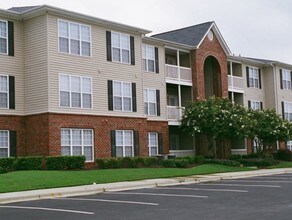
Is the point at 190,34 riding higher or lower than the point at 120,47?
higher

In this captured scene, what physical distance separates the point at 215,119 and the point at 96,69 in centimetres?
953

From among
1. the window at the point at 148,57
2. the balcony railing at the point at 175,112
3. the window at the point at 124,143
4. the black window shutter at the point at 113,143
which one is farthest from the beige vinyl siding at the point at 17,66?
the balcony railing at the point at 175,112

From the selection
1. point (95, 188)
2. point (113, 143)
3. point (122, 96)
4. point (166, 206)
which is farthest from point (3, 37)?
point (166, 206)

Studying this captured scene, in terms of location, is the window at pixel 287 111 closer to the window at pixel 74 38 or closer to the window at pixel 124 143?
the window at pixel 124 143

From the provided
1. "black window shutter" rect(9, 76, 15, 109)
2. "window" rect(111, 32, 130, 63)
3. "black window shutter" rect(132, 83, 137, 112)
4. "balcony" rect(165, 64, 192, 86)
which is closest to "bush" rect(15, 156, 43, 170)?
"black window shutter" rect(9, 76, 15, 109)

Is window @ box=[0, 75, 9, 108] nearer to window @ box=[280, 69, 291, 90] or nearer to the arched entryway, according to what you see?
the arched entryway

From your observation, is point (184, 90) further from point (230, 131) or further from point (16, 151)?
point (16, 151)

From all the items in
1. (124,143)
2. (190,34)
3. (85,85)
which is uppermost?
(190,34)

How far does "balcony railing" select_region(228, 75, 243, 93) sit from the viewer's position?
4281 centimetres

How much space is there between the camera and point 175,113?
37.4 m

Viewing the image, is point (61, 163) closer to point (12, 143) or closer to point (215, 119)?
point (12, 143)

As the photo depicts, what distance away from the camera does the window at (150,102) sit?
3469 centimetres

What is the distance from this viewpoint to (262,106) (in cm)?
4791

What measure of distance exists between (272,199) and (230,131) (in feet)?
64.5
